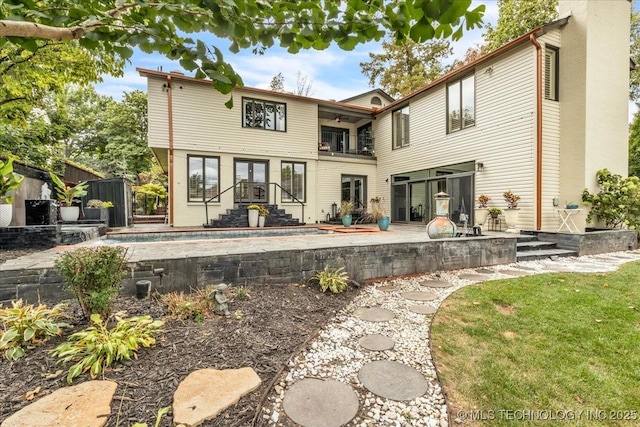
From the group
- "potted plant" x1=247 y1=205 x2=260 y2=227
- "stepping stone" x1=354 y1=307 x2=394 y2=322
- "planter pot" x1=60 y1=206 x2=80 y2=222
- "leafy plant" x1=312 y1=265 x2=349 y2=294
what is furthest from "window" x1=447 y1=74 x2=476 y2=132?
"planter pot" x1=60 y1=206 x2=80 y2=222

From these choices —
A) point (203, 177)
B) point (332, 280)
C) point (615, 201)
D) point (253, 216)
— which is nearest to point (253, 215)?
point (253, 216)

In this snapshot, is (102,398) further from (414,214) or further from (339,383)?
(414,214)

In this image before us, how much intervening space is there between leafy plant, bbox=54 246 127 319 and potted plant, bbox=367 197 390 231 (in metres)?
7.88

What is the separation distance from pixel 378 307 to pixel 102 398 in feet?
9.13

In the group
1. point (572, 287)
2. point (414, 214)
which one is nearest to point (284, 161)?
point (414, 214)

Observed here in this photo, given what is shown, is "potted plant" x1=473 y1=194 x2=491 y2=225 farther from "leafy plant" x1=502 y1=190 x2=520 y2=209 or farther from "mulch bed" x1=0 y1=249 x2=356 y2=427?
"mulch bed" x1=0 y1=249 x2=356 y2=427

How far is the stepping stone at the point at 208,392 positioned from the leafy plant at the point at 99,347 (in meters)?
0.56

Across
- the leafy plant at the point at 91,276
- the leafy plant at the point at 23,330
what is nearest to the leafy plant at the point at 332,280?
the leafy plant at the point at 91,276

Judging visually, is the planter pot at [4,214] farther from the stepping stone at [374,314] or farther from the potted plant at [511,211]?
the potted plant at [511,211]

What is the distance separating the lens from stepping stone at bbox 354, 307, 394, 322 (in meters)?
3.25

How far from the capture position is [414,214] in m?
12.2

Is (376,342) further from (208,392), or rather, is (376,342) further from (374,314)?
(208,392)

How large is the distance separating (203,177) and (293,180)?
363cm

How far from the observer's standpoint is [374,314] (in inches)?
134
